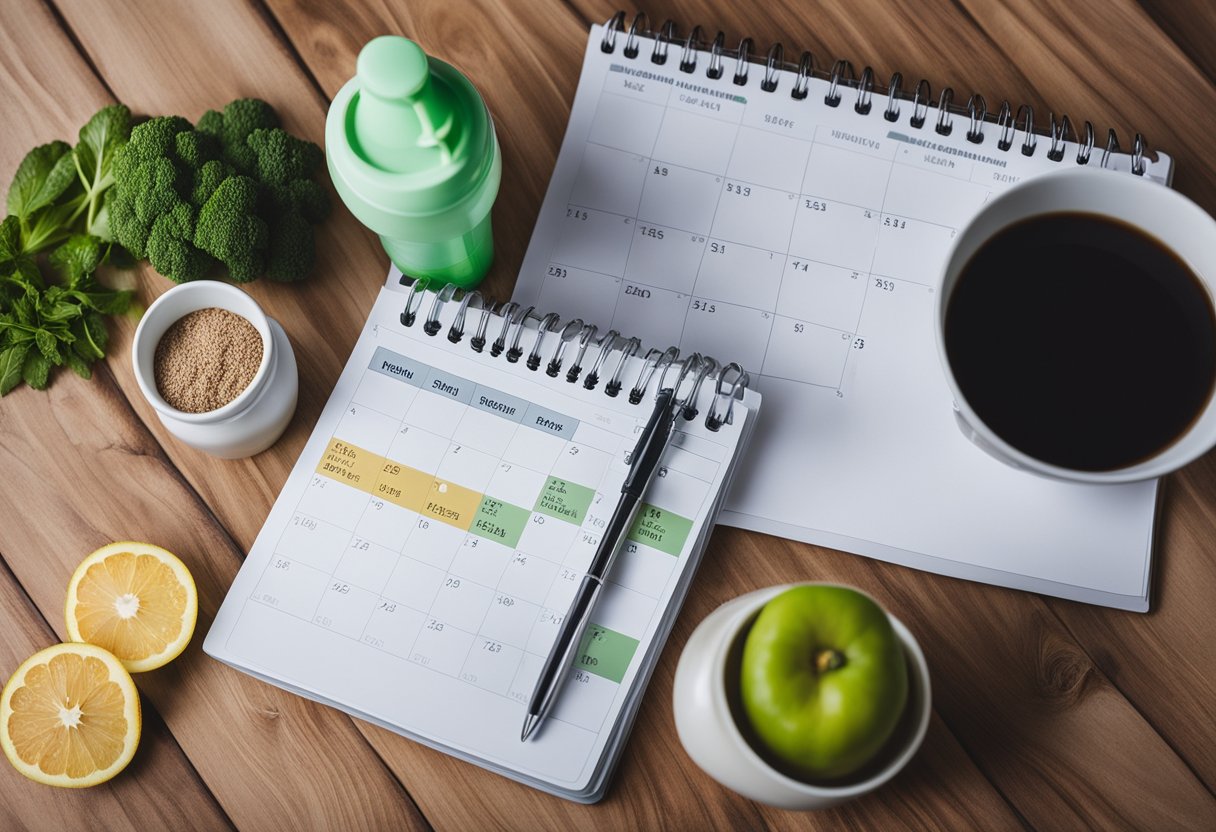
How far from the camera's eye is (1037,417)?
2.46ft

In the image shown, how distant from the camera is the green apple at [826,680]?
596 millimetres

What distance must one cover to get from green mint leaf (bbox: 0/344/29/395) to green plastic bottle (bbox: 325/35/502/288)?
0.38m

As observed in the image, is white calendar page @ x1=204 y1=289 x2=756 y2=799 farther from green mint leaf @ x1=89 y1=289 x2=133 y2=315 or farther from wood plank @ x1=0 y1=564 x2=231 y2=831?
green mint leaf @ x1=89 y1=289 x2=133 y2=315

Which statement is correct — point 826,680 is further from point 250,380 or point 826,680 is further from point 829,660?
point 250,380

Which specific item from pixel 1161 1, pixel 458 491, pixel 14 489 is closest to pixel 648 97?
pixel 458 491

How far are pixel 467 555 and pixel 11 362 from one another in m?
0.47

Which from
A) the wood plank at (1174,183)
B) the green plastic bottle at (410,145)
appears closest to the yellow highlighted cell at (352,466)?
the green plastic bottle at (410,145)

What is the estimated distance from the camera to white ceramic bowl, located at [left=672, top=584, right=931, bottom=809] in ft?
2.02

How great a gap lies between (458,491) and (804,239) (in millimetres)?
402

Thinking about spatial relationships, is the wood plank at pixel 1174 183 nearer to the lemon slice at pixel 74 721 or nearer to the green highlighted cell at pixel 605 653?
the green highlighted cell at pixel 605 653

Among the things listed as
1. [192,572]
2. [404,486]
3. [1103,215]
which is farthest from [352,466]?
[1103,215]

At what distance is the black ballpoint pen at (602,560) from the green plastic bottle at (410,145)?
236 millimetres

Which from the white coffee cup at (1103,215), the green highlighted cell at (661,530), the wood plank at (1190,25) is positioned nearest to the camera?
the white coffee cup at (1103,215)

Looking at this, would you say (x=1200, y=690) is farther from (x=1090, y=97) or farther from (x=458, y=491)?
(x=458, y=491)
